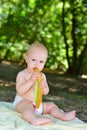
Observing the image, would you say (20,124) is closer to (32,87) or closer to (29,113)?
(29,113)

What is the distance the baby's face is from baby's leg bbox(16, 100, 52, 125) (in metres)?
0.37

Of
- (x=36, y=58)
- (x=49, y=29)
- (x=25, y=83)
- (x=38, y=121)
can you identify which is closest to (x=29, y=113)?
(x=38, y=121)

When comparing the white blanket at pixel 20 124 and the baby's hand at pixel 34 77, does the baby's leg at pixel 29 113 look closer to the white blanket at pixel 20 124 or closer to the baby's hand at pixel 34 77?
the white blanket at pixel 20 124

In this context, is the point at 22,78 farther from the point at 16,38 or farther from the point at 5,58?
the point at 5,58

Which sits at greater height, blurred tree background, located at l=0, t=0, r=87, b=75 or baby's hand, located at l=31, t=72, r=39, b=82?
baby's hand, located at l=31, t=72, r=39, b=82

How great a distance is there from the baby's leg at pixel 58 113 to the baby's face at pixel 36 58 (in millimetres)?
413

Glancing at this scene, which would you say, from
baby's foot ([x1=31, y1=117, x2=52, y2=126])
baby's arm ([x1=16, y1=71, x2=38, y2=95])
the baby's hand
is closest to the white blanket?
baby's foot ([x1=31, y1=117, x2=52, y2=126])

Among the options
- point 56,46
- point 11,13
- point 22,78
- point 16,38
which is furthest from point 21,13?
point 22,78

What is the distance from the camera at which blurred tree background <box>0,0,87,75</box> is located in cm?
1234

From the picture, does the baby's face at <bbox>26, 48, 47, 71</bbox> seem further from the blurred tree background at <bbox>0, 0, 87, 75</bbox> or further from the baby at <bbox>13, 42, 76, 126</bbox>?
the blurred tree background at <bbox>0, 0, 87, 75</bbox>

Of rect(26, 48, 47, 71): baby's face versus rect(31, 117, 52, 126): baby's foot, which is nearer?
rect(31, 117, 52, 126): baby's foot

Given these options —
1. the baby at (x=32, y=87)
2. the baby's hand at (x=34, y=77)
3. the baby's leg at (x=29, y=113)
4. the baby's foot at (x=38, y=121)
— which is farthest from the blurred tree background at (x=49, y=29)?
the baby's foot at (x=38, y=121)

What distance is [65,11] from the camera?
12102 millimetres

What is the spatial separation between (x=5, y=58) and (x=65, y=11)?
19.9 feet
